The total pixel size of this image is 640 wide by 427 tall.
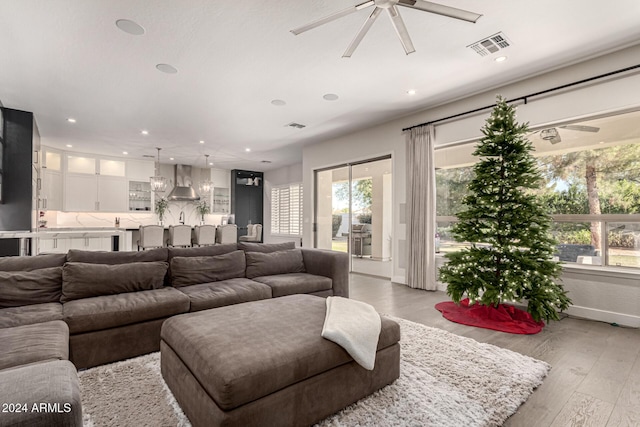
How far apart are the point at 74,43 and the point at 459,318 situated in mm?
4915

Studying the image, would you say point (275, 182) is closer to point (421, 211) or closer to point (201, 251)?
point (421, 211)

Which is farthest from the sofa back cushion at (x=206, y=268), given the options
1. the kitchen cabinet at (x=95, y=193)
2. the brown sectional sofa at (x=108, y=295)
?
the kitchen cabinet at (x=95, y=193)

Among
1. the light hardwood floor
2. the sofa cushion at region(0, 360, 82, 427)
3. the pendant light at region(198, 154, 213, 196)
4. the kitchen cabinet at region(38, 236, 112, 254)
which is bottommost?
the light hardwood floor

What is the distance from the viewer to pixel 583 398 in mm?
1928

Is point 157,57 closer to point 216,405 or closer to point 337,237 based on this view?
point 216,405

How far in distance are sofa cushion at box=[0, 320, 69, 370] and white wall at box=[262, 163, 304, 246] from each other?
25.5ft

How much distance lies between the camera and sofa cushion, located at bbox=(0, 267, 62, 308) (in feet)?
7.73

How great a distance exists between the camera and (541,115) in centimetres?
384

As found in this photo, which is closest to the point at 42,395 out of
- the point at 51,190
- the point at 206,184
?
the point at 206,184

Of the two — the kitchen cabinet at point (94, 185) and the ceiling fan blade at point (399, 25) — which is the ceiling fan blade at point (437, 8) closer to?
the ceiling fan blade at point (399, 25)

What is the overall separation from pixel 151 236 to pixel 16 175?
2.24 metres

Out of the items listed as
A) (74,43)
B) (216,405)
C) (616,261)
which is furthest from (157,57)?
(616,261)

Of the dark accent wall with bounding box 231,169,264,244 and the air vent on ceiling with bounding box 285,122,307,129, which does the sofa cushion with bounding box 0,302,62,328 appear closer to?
the air vent on ceiling with bounding box 285,122,307,129

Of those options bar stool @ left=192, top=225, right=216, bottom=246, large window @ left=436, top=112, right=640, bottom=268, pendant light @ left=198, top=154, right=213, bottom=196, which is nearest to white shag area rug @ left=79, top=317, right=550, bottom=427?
large window @ left=436, top=112, right=640, bottom=268
